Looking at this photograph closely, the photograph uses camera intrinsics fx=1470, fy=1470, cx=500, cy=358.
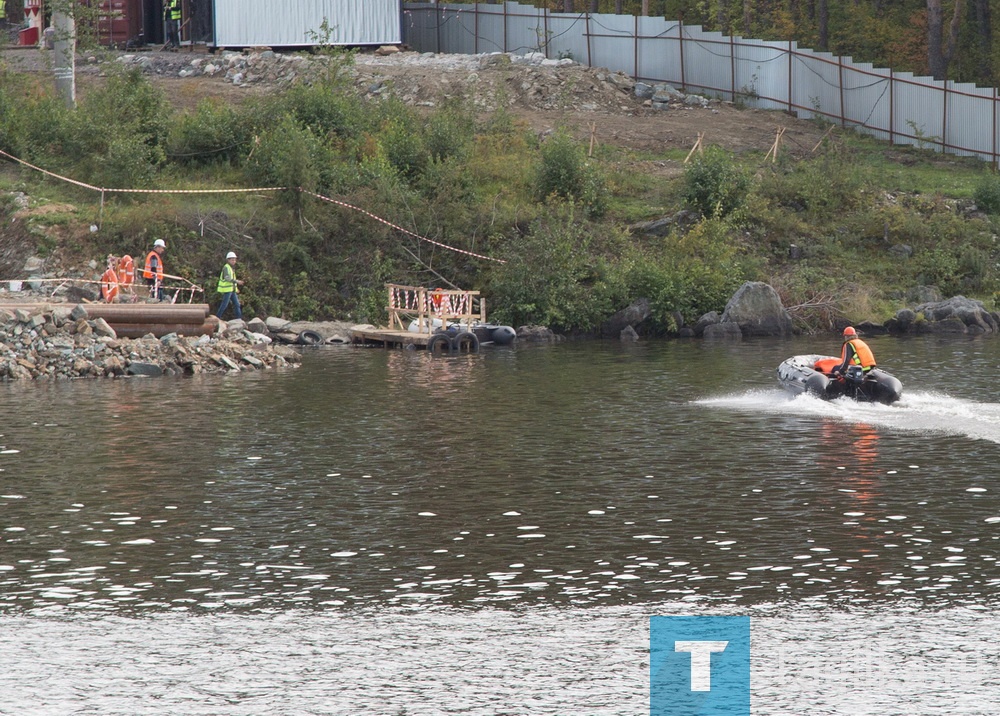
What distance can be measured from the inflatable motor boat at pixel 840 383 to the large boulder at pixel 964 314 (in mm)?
15457

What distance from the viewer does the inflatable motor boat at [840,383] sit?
26.3m

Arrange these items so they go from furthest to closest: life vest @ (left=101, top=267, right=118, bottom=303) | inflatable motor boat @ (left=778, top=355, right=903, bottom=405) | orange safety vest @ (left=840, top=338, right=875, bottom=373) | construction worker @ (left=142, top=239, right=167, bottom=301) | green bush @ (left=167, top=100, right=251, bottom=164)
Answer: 1. green bush @ (left=167, top=100, right=251, bottom=164)
2. construction worker @ (left=142, top=239, right=167, bottom=301)
3. life vest @ (left=101, top=267, right=118, bottom=303)
4. orange safety vest @ (left=840, top=338, right=875, bottom=373)
5. inflatable motor boat @ (left=778, top=355, right=903, bottom=405)

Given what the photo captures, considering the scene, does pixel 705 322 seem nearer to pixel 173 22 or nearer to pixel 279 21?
pixel 279 21

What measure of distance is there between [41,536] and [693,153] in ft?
124

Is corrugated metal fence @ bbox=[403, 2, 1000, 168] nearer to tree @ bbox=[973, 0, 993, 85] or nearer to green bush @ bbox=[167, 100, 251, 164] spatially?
tree @ bbox=[973, 0, 993, 85]

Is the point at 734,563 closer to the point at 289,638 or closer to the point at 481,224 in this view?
the point at 289,638

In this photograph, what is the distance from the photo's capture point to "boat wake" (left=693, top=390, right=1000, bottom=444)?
23.6 metres

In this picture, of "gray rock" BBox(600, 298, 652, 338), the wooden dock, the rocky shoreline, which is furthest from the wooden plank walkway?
"gray rock" BBox(600, 298, 652, 338)

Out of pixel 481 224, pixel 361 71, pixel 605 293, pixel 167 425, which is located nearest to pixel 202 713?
pixel 167 425

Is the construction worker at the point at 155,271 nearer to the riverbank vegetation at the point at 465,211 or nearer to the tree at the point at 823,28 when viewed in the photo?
the riverbank vegetation at the point at 465,211

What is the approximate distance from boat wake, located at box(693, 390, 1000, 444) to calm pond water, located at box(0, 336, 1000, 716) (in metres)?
0.12

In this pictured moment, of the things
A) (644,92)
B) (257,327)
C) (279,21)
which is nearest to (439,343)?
(257,327)

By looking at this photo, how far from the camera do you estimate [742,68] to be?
5838cm

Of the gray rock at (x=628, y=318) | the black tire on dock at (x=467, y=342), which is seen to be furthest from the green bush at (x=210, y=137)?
the gray rock at (x=628, y=318)
